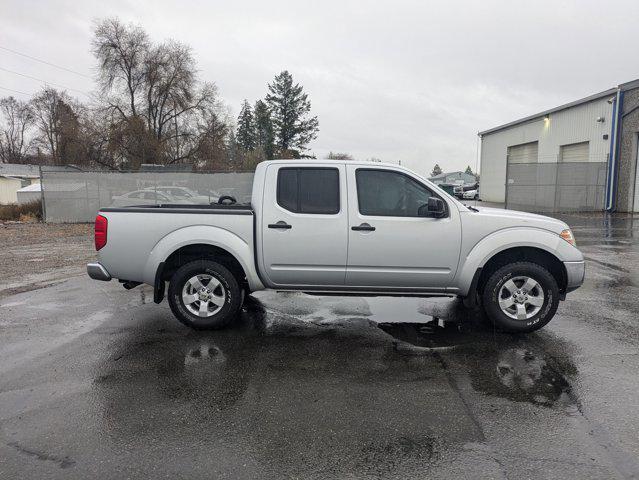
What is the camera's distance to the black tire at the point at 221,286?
5.34m

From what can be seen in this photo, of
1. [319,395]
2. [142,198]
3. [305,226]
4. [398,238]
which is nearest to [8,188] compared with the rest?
[142,198]

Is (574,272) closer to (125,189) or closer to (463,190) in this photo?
(125,189)

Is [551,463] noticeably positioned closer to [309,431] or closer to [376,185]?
[309,431]

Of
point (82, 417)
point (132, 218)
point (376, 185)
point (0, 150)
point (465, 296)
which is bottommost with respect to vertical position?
point (82, 417)

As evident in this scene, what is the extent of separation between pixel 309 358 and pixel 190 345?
1.36m

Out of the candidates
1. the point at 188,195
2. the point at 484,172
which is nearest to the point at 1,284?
the point at 188,195

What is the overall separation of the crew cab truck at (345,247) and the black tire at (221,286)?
0.04ft

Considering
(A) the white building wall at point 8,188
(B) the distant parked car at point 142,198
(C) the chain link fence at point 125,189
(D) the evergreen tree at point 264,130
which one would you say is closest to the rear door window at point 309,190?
(C) the chain link fence at point 125,189

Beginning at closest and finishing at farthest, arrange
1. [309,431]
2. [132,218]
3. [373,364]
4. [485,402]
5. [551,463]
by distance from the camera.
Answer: [551,463]
[309,431]
[485,402]
[373,364]
[132,218]

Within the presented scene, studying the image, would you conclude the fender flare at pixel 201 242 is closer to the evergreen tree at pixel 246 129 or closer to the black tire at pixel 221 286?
the black tire at pixel 221 286

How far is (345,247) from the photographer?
5.23 meters

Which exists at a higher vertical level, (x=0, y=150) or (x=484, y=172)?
(x=0, y=150)

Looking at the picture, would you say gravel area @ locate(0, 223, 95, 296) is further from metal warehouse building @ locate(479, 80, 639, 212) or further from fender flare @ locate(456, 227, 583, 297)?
metal warehouse building @ locate(479, 80, 639, 212)

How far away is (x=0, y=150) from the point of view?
83.8 meters
